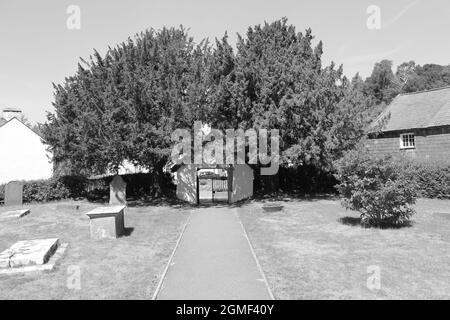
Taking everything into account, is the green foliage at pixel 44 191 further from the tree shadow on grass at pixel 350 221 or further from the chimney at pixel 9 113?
the tree shadow on grass at pixel 350 221

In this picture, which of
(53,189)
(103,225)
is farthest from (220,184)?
(103,225)

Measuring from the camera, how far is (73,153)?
2380cm

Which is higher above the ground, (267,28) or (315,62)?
(267,28)

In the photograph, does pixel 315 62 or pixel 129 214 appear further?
pixel 315 62

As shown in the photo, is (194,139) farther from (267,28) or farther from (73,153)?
(267,28)

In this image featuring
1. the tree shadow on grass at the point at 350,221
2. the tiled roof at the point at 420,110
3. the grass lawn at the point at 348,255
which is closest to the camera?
the grass lawn at the point at 348,255

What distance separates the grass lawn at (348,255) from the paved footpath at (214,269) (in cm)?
44

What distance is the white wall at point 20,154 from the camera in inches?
1329

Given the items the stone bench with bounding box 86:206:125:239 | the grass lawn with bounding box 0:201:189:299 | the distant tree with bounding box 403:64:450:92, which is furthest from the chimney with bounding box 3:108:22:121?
the distant tree with bounding box 403:64:450:92

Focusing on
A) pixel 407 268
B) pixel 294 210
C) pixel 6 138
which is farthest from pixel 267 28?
pixel 6 138

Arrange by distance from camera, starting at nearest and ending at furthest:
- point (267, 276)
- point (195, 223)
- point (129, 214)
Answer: point (267, 276) → point (195, 223) → point (129, 214)

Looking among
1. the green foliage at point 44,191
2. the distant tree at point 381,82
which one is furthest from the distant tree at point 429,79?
the green foliage at point 44,191

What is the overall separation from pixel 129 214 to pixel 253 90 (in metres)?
11.2

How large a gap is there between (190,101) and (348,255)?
44.3 feet
